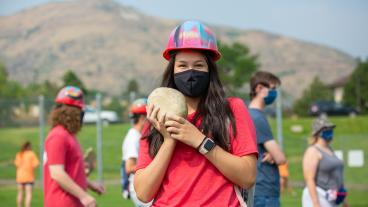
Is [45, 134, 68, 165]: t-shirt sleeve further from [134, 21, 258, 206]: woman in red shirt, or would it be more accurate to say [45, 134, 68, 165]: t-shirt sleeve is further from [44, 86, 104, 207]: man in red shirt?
[134, 21, 258, 206]: woman in red shirt

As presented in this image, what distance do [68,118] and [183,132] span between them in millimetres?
2961

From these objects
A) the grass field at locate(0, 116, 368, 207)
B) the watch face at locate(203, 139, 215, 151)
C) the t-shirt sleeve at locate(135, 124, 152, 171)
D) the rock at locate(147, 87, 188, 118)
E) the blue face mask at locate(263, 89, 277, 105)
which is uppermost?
the rock at locate(147, 87, 188, 118)

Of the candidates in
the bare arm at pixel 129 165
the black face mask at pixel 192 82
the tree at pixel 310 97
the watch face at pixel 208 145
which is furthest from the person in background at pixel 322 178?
the tree at pixel 310 97

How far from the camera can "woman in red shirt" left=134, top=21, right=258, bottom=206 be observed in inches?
143

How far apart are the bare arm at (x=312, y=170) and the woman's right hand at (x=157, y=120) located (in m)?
4.43

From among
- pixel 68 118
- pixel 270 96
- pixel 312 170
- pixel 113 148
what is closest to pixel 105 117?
pixel 113 148

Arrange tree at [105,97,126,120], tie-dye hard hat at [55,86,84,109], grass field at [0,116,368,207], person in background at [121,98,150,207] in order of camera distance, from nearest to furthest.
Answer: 1. tie-dye hard hat at [55,86,84,109]
2. person in background at [121,98,150,207]
3. grass field at [0,116,368,207]
4. tree at [105,97,126,120]

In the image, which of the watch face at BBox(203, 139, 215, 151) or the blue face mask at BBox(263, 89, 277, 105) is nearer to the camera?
the watch face at BBox(203, 139, 215, 151)

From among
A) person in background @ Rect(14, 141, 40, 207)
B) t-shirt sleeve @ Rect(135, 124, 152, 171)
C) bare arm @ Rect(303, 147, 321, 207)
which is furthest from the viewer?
person in background @ Rect(14, 141, 40, 207)

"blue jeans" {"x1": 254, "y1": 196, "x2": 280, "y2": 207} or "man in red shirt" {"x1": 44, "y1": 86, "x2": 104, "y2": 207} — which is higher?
"man in red shirt" {"x1": 44, "y1": 86, "x2": 104, "y2": 207}

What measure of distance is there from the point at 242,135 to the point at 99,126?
68.2ft

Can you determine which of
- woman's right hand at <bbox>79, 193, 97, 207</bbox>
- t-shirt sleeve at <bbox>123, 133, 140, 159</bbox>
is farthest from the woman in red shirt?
t-shirt sleeve at <bbox>123, 133, 140, 159</bbox>

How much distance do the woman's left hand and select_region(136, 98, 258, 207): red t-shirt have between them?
0.41 ft

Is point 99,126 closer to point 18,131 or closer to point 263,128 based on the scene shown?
point 18,131
